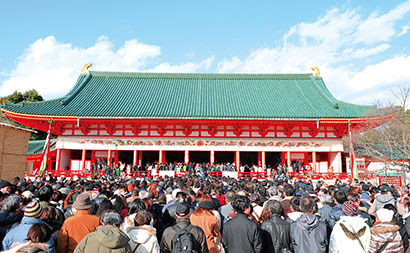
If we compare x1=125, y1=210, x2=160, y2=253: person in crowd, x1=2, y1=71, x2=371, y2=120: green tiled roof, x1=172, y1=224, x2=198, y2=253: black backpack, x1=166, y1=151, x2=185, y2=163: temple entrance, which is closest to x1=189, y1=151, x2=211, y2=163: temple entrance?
x1=166, y1=151, x2=185, y2=163: temple entrance

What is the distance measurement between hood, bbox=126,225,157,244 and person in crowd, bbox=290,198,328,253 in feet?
6.72

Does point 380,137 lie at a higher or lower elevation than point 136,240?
higher

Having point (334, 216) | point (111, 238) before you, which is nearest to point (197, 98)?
point (334, 216)

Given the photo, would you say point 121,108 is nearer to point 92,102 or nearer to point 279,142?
point 92,102

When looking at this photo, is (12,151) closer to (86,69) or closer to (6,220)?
(6,220)

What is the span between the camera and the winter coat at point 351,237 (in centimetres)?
384

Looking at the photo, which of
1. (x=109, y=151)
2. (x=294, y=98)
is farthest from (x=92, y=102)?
(x=294, y=98)

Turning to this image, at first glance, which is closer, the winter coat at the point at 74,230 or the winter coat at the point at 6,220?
the winter coat at the point at 74,230

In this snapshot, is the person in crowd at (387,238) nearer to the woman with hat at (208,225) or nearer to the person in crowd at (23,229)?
the woman with hat at (208,225)

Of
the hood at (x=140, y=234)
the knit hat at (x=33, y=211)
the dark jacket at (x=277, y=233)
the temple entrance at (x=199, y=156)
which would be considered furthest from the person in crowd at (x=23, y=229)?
the temple entrance at (x=199, y=156)

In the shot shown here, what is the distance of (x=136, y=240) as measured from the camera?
11.9 feet

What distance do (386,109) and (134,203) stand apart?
1972cm

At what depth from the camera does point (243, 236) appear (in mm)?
3918

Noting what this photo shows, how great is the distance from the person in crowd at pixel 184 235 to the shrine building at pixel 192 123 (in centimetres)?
1653
